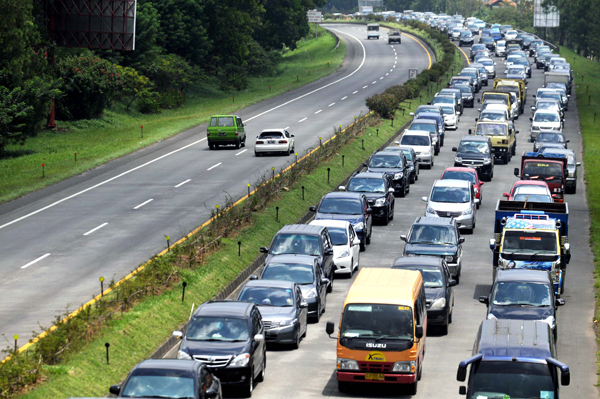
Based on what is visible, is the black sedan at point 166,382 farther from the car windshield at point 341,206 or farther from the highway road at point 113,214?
the car windshield at point 341,206

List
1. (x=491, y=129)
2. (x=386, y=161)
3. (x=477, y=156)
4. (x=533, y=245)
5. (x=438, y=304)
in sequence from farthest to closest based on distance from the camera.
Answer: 1. (x=491, y=129)
2. (x=477, y=156)
3. (x=386, y=161)
4. (x=533, y=245)
5. (x=438, y=304)

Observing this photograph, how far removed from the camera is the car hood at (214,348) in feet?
60.7

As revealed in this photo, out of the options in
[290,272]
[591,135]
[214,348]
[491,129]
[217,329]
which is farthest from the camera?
[591,135]

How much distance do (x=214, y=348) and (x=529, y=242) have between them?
452 inches

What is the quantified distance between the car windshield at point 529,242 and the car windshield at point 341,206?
281 inches

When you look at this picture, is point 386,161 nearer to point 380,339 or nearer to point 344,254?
point 344,254

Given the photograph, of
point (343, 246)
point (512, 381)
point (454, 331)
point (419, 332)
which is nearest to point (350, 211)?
point (343, 246)

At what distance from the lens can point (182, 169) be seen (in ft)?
147

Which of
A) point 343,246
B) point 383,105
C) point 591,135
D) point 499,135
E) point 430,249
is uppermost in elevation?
point 383,105

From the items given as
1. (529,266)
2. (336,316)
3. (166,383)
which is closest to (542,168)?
(529,266)

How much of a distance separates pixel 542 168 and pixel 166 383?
2752 cm

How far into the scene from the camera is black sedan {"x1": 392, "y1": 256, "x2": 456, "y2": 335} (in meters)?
23.2

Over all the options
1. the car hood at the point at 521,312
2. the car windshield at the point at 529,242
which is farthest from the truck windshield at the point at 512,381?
the car windshield at the point at 529,242

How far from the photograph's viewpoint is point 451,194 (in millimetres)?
36031
